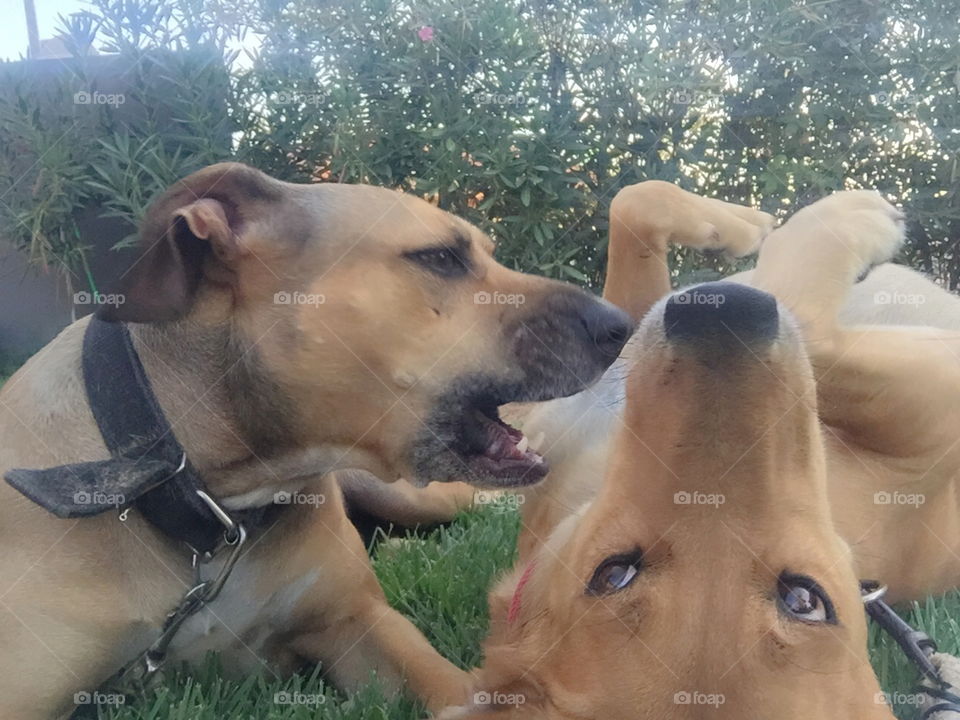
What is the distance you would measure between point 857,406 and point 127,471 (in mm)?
1770

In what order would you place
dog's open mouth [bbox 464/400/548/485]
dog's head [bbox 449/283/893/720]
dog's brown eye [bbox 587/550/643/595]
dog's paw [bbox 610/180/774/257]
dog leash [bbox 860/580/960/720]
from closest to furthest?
dog's head [bbox 449/283/893/720] → dog's brown eye [bbox 587/550/643/595] → dog leash [bbox 860/580/960/720] → dog's open mouth [bbox 464/400/548/485] → dog's paw [bbox 610/180/774/257]

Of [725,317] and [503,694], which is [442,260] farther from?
[503,694]

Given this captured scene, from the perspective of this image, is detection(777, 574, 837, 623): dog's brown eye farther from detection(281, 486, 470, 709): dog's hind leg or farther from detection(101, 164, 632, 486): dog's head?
detection(281, 486, 470, 709): dog's hind leg

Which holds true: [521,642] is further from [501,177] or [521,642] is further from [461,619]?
[501,177]

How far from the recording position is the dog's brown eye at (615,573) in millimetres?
1502

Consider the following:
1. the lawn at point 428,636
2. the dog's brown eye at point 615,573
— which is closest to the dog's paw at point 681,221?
the lawn at point 428,636

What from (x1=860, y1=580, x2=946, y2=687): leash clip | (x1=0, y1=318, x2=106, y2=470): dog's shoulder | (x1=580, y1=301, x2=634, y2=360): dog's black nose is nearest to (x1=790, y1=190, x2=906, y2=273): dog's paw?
(x1=580, y1=301, x2=634, y2=360): dog's black nose

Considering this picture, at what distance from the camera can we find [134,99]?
4.63m

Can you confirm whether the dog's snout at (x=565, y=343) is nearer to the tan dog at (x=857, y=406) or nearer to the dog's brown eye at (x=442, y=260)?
the tan dog at (x=857, y=406)

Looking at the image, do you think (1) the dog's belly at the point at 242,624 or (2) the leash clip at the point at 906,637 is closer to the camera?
(2) the leash clip at the point at 906,637

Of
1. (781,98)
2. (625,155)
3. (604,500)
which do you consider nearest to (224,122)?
(625,155)

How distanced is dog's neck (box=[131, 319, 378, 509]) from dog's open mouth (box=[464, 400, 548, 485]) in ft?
1.24

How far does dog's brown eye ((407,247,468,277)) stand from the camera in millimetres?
2082

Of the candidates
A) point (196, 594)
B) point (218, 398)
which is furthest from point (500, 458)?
point (196, 594)
